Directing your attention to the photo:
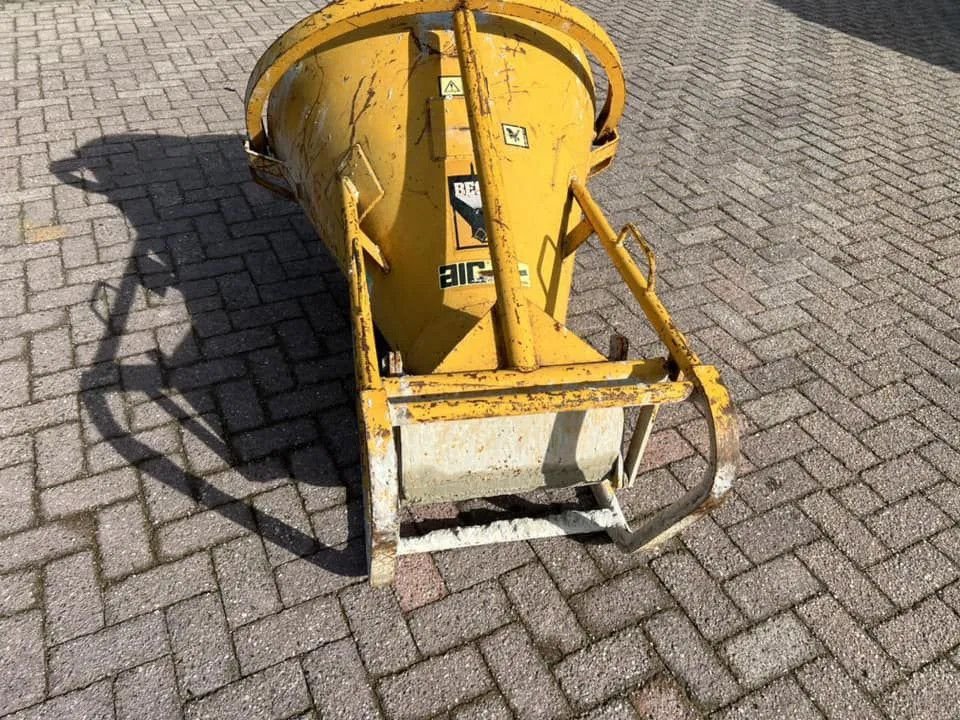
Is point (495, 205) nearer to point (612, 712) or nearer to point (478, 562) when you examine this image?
point (478, 562)

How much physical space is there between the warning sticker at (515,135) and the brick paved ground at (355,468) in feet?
3.88

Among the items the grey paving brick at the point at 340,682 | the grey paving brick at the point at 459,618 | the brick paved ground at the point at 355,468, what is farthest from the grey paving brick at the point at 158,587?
the grey paving brick at the point at 459,618

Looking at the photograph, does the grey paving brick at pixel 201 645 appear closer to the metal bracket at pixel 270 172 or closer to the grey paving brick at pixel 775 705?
the grey paving brick at pixel 775 705

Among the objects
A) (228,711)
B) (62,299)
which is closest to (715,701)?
(228,711)

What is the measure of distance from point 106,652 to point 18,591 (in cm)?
43

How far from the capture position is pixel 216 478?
9.21 ft

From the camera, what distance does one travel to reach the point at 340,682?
223cm

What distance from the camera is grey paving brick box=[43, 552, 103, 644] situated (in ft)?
7.59

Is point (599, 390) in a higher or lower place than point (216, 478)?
higher

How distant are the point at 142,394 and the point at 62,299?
93cm

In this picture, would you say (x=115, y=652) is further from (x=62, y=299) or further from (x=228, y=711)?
(x=62, y=299)

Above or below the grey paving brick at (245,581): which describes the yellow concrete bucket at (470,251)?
above

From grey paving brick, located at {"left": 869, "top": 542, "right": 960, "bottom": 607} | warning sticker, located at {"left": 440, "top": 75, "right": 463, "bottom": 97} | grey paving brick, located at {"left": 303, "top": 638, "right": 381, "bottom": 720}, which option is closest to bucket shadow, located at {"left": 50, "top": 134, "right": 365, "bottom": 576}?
grey paving brick, located at {"left": 303, "top": 638, "right": 381, "bottom": 720}

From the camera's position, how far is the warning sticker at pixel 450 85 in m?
2.74
